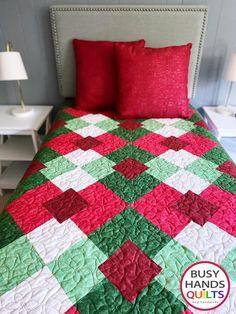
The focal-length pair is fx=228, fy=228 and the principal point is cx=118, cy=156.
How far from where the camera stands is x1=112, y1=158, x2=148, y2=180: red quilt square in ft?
3.40

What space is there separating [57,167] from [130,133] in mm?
509

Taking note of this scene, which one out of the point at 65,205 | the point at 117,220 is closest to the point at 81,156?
the point at 65,205

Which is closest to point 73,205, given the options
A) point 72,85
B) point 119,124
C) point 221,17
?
point 119,124

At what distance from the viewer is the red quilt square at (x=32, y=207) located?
80 cm

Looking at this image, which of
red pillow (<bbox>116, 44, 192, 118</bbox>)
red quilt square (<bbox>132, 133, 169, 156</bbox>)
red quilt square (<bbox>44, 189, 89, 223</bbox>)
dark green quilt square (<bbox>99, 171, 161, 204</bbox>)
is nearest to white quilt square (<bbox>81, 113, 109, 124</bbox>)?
red pillow (<bbox>116, 44, 192, 118</bbox>)

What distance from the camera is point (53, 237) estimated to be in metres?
0.75

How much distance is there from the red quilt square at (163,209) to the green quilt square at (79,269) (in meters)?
0.23

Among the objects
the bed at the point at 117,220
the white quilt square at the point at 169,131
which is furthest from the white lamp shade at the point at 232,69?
the white quilt square at the point at 169,131

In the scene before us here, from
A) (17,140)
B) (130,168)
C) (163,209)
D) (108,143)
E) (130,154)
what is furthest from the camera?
(17,140)

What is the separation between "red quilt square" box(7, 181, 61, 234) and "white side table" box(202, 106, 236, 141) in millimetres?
1196

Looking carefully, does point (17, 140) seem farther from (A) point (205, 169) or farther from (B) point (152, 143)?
(A) point (205, 169)

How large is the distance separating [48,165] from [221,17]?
1637 millimetres

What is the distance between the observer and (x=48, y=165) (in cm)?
111
